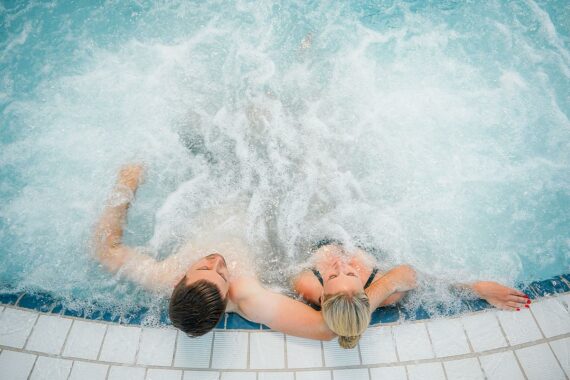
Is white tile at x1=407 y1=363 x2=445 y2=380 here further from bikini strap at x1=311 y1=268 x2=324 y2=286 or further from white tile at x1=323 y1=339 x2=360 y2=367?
bikini strap at x1=311 y1=268 x2=324 y2=286

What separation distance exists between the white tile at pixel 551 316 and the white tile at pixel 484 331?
0.36 metres

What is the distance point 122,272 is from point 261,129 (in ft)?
6.48

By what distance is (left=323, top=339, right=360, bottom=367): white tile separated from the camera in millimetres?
2570

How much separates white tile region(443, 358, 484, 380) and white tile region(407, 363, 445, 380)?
0.18 ft

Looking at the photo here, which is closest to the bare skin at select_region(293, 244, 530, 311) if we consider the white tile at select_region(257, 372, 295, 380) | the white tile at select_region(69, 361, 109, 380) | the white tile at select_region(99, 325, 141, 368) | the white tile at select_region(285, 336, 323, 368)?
the white tile at select_region(285, 336, 323, 368)

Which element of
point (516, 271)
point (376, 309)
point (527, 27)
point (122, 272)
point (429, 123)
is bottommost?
point (516, 271)

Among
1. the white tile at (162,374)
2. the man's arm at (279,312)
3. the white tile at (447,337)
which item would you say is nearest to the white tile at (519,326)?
the white tile at (447,337)

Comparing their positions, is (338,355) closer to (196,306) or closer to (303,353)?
(303,353)

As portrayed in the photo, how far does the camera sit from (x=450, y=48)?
456 centimetres

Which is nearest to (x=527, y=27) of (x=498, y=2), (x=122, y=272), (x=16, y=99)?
Result: (x=498, y=2)

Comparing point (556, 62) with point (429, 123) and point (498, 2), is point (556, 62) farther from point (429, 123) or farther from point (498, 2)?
point (429, 123)

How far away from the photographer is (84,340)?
2588 millimetres

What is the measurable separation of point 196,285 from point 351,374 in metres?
1.38

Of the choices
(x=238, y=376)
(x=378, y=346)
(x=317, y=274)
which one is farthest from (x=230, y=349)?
(x=378, y=346)
